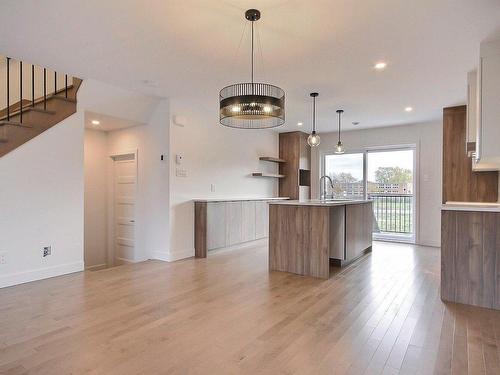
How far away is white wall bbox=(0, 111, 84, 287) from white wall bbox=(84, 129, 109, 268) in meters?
1.36

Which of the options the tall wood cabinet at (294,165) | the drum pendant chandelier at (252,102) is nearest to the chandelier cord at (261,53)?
the drum pendant chandelier at (252,102)

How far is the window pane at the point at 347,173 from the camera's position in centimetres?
752

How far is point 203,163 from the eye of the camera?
5598mm

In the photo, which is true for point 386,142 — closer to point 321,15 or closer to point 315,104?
point 315,104

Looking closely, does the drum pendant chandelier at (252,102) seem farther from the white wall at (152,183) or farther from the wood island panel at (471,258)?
the white wall at (152,183)

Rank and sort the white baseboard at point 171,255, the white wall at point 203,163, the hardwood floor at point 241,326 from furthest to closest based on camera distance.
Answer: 1. the white wall at point 203,163
2. the white baseboard at point 171,255
3. the hardwood floor at point 241,326

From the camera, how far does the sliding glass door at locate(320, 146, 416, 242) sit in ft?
22.5

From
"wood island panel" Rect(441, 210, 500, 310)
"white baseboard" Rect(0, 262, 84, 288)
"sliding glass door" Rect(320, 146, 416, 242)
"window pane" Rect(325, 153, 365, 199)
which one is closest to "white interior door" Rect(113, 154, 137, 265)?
"white baseboard" Rect(0, 262, 84, 288)

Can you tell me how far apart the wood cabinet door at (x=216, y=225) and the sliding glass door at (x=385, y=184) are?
2595 mm

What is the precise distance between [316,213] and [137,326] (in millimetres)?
2467

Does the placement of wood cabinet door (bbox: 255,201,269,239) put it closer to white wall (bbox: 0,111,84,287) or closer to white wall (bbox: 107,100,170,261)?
white wall (bbox: 107,100,170,261)

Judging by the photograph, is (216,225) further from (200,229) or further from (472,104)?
(472,104)

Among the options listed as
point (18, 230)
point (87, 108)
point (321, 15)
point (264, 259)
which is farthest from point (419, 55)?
point (18, 230)

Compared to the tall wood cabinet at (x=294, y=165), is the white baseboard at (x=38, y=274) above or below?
below
